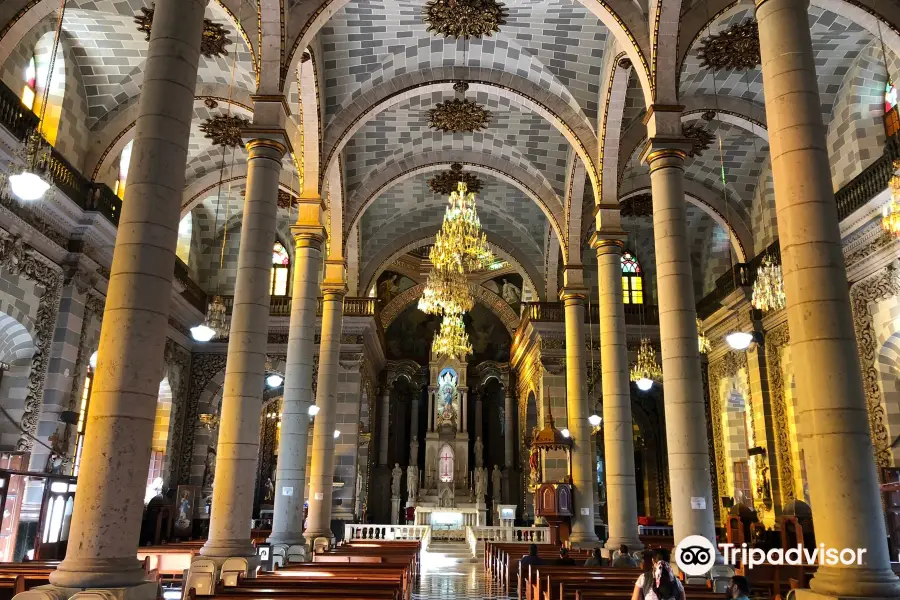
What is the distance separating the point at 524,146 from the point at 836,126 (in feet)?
25.2

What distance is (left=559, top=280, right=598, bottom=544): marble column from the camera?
16.7m

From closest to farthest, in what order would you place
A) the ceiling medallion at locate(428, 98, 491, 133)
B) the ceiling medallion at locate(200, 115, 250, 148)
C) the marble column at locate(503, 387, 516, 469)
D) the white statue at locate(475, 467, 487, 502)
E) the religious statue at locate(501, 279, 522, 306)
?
the ceiling medallion at locate(428, 98, 491, 133)
the ceiling medallion at locate(200, 115, 250, 148)
the white statue at locate(475, 467, 487, 502)
the religious statue at locate(501, 279, 522, 306)
the marble column at locate(503, 387, 516, 469)

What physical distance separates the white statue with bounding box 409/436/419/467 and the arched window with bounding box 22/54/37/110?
70.2ft

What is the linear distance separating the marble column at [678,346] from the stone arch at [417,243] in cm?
1284

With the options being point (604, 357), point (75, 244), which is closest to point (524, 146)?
point (604, 357)

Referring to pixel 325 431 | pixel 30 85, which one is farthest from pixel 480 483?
pixel 30 85

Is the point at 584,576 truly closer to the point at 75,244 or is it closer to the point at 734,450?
the point at 75,244

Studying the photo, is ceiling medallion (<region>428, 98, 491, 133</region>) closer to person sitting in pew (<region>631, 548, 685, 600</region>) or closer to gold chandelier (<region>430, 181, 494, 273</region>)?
gold chandelier (<region>430, 181, 494, 273</region>)

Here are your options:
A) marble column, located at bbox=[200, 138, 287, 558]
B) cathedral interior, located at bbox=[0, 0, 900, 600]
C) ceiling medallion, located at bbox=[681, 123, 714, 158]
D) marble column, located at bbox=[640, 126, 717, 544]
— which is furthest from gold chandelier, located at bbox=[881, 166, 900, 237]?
marble column, located at bbox=[200, 138, 287, 558]

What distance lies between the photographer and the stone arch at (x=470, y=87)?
51.7ft

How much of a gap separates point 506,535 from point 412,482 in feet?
34.3

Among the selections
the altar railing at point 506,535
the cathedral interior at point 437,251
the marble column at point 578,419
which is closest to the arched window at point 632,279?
the cathedral interior at point 437,251

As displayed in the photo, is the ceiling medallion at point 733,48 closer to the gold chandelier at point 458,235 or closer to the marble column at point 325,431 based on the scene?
the gold chandelier at point 458,235

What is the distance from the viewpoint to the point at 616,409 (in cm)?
1434
